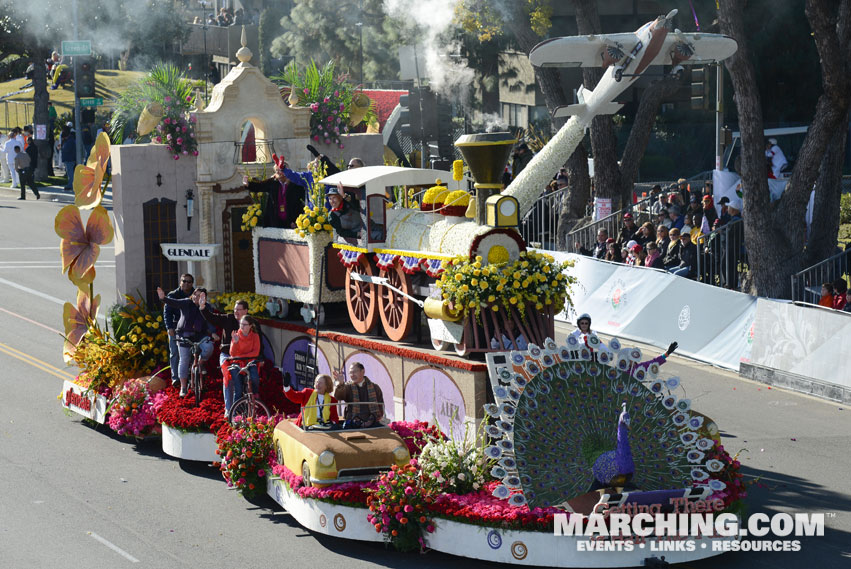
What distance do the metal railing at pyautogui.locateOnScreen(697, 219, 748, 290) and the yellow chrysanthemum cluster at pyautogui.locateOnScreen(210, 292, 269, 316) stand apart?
9.61 meters

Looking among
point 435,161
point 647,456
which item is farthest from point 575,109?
point 435,161

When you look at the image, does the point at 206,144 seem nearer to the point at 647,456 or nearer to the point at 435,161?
the point at 647,456

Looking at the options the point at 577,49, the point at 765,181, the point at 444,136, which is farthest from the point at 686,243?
the point at 444,136

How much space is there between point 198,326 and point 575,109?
252 inches

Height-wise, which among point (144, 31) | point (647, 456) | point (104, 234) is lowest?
point (647, 456)

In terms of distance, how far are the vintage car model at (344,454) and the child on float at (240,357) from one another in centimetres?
223

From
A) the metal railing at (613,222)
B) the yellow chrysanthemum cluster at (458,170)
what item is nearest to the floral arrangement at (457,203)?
the yellow chrysanthemum cluster at (458,170)

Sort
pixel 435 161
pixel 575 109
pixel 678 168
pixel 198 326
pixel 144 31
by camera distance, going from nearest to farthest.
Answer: pixel 575 109, pixel 198 326, pixel 435 161, pixel 678 168, pixel 144 31

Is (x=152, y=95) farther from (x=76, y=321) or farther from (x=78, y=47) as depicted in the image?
(x=78, y=47)

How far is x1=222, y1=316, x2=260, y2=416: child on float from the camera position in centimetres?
1791

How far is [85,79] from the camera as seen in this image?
1698 inches

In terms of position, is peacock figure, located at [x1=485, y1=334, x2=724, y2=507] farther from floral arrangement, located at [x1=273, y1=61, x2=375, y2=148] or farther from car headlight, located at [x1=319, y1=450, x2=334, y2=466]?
floral arrangement, located at [x1=273, y1=61, x2=375, y2=148]

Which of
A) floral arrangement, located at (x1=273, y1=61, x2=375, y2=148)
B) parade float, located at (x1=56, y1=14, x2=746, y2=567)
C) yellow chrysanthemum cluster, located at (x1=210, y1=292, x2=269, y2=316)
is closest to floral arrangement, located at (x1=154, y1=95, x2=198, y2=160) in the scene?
parade float, located at (x1=56, y1=14, x2=746, y2=567)

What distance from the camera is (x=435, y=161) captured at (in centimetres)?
3559
